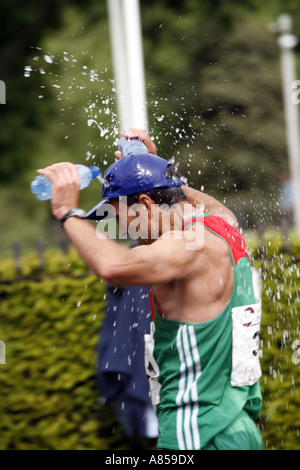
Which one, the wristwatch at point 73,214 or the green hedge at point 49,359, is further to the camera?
the green hedge at point 49,359

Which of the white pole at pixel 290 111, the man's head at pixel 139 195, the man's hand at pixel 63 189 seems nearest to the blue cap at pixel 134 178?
the man's head at pixel 139 195

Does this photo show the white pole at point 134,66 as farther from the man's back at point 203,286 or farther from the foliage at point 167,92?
the foliage at point 167,92

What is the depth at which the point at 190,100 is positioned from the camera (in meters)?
14.9

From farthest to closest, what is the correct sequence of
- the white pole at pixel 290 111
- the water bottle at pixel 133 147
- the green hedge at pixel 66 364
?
the white pole at pixel 290 111
the green hedge at pixel 66 364
the water bottle at pixel 133 147

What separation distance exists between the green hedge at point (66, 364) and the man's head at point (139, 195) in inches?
70.5

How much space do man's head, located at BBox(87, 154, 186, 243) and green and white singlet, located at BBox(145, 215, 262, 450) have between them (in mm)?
146

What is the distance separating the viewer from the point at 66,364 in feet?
14.7

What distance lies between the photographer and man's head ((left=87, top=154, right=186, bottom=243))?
267 centimetres

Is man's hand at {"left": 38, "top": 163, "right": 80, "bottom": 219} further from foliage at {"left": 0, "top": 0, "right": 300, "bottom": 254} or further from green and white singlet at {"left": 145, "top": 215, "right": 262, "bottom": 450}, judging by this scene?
foliage at {"left": 0, "top": 0, "right": 300, "bottom": 254}

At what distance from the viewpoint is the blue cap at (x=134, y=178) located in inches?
105

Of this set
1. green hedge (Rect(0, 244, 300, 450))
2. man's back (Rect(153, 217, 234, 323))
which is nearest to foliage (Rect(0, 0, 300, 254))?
green hedge (Rect(0, 244, 300, 450))
